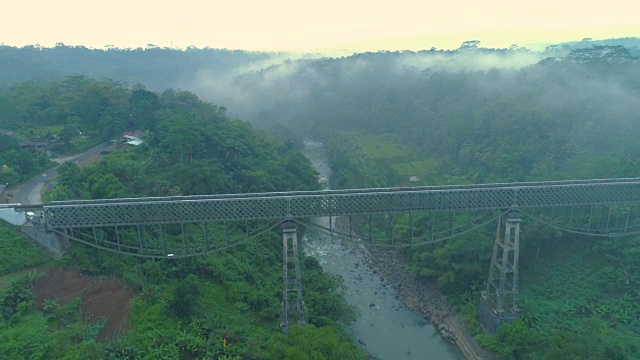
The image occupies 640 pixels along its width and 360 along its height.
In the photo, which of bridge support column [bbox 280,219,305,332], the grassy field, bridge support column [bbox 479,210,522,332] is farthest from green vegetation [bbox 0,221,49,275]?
the grassy field

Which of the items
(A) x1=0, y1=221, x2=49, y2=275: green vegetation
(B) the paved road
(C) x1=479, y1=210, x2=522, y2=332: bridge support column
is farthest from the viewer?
(B) the paved road

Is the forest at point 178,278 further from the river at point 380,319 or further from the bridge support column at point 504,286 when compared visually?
the bridge support column at point 504,286

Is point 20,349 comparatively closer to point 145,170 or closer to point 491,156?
point 145,170

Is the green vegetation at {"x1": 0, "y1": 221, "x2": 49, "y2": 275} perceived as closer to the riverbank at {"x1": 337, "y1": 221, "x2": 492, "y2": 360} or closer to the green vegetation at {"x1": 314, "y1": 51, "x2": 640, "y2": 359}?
the riverbank at {"x1": 337, "y1": 221, "x2": 492, "y2": 360}

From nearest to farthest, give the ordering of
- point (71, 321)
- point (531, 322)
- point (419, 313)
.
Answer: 1. point (71, 321)
2. point (531, 322)
3. point (419, 313)

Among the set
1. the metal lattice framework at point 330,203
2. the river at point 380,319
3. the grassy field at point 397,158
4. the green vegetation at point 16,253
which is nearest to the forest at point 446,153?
the grassy field at point 397,158

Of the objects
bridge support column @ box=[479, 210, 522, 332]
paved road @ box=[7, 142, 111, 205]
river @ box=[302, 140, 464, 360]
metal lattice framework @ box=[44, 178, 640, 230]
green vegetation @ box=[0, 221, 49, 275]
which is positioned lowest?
river @ box=[302, 140, 464, 360]

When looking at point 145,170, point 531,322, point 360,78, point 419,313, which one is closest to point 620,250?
point 531,322
